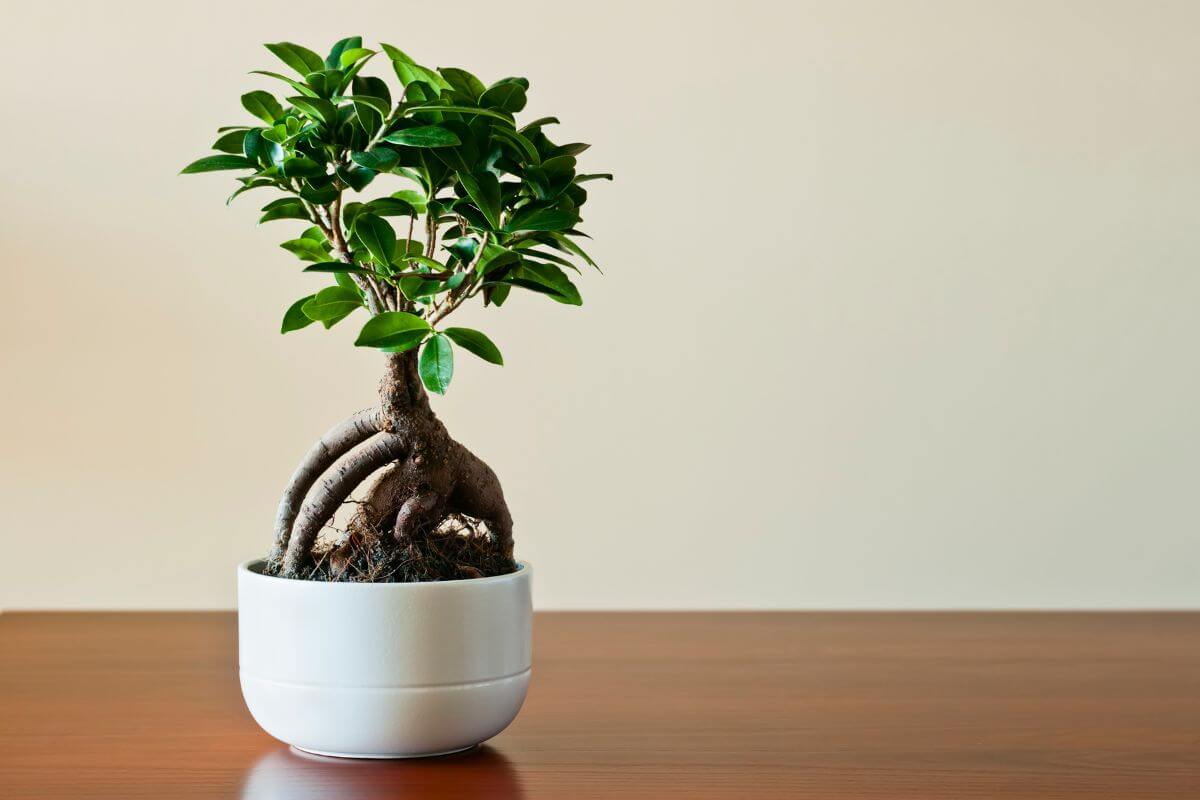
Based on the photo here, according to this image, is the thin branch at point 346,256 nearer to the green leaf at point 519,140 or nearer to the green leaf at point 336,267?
the green leaf at point 336,267

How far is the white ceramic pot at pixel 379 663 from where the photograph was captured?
0.97m

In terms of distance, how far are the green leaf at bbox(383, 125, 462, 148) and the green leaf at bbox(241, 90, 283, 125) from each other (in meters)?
0.14

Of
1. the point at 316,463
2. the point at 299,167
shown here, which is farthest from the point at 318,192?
the point at 316,463

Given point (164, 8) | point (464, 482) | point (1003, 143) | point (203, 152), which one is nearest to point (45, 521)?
point (203, 152)

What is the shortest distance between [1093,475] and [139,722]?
171 centimetres

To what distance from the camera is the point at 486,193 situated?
0.99 metres

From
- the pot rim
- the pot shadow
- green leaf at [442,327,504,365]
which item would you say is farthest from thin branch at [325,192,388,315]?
the pot shadow

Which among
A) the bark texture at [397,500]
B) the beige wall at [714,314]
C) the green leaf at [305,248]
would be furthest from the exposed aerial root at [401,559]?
the beige wall at [714,314]

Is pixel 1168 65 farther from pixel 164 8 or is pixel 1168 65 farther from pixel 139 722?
pixel 139 722

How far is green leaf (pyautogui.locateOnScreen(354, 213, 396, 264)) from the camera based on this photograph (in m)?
0.99

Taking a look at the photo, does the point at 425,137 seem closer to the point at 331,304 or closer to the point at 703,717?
the point at 331,304

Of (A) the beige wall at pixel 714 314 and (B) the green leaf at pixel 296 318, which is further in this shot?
(A) the beige wall at pixel 714 314

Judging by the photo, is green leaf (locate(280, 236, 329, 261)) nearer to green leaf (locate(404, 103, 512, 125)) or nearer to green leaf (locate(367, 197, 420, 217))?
green leaf (locate(367, 197, 420, 217))

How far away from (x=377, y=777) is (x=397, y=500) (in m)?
0.23
